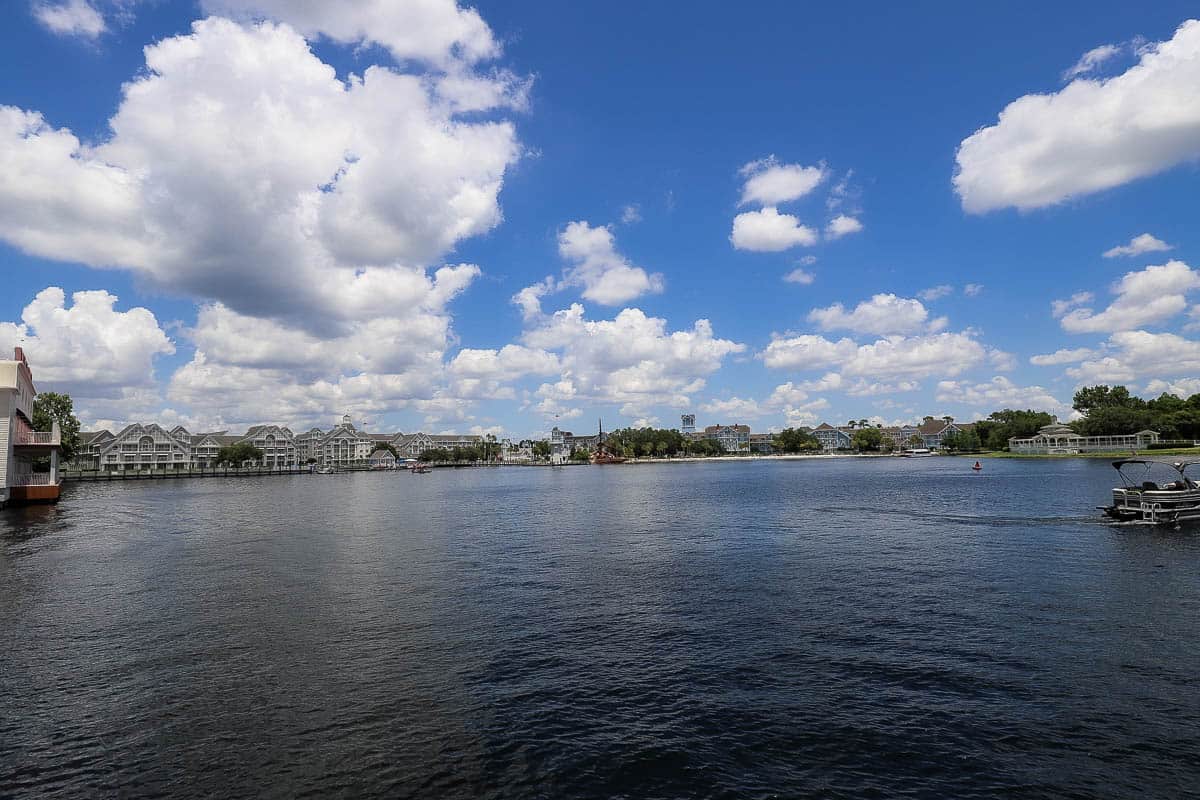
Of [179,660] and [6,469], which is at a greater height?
[6,469]

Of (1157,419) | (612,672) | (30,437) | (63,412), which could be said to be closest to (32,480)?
(30,437)

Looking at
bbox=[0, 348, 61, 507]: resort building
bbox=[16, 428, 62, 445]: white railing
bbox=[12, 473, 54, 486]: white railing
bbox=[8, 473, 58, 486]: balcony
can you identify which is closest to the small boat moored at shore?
bbox=[0, 348, 61, 507]: resort building

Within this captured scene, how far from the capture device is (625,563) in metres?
36.3

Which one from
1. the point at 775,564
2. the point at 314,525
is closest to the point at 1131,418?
the point at 775,564

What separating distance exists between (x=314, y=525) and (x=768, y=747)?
54.3m

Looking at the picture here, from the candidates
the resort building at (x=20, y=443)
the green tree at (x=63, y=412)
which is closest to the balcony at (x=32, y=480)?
the resort building at (x=20, y=443)

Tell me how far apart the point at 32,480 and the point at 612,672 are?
309ft

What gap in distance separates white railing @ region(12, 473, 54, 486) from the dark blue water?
158 ft

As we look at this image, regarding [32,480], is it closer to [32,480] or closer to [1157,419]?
[32,480]

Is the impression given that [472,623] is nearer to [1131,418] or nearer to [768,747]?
[768,747]

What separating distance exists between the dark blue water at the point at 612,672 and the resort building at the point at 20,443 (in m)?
30.4

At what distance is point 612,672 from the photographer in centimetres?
1855

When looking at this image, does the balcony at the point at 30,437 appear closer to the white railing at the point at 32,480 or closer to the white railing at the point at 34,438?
the white railing at the point at 34,438

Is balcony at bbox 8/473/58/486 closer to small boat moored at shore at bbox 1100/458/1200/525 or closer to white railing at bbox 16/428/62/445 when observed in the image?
white railing at bbox 16/428/62/445
